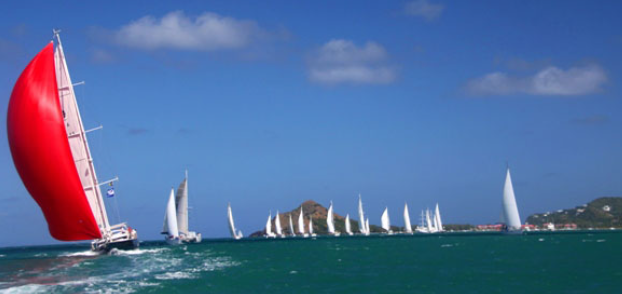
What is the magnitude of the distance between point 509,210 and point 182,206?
5814cm

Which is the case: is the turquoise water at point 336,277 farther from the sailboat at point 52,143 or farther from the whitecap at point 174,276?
the sailboat at point 52,143

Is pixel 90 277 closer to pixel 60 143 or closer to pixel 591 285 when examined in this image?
pixel 60 143

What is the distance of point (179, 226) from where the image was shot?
104m

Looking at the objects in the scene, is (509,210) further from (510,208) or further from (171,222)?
(171,222)

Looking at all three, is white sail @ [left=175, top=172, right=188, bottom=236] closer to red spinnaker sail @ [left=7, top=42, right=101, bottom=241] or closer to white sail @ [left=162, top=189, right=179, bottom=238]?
white sail @ [left=162, top=189, right=179, bottom=238]

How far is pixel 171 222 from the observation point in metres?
98.2

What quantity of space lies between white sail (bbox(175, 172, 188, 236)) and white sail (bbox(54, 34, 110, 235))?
1948 inches

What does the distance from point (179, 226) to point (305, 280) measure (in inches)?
2841

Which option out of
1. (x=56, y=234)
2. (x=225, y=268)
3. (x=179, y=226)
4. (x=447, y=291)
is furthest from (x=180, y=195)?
(x=447, y=291)

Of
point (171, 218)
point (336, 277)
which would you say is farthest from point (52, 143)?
point (171, 218)

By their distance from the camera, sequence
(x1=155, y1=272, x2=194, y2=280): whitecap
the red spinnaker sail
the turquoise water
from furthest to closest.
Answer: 1. the red spinnaker sail
2. (x1=155, y1=272, x2=194, y2=280): whitecap
3. the turquoise water

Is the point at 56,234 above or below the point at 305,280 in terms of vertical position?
above

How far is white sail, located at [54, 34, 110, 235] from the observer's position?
5053 centimetres

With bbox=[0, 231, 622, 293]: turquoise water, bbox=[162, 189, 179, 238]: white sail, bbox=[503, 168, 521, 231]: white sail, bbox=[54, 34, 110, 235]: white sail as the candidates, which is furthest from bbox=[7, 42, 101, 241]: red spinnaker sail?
bbox=[503, 168, 521, 231]: white sail
